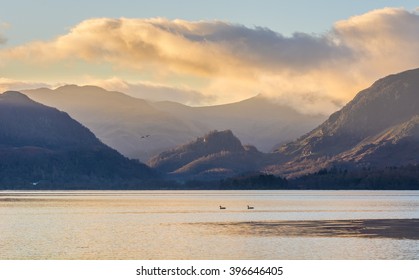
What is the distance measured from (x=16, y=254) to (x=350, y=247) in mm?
42364

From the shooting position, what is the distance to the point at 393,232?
140 meters

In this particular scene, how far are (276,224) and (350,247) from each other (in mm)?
49874

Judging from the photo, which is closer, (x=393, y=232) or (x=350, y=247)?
(x=350, y=247)
